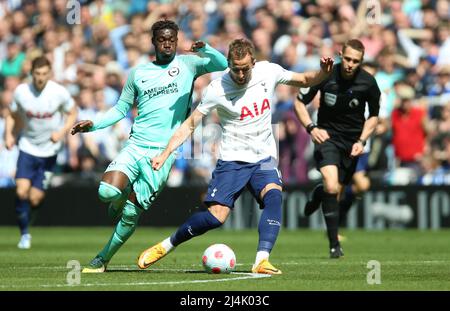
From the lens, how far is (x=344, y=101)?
615 inches

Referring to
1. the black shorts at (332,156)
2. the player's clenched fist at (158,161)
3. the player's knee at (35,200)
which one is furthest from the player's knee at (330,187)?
the player's knee at (35,200)

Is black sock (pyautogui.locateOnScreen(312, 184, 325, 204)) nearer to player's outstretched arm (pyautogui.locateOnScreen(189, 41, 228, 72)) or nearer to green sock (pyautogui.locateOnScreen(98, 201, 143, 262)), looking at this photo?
player's outstretched arm (pyautogui.locateOnScreen(189, 41, 228, 72))

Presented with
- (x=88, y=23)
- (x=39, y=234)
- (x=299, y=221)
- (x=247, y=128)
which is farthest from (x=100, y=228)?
(x=247, y=128)

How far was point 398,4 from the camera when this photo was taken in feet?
80.3

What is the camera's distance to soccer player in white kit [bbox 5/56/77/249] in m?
18.8

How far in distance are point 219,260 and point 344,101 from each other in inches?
174

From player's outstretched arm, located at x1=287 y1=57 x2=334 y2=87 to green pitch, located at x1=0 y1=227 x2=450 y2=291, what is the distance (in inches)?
78.5

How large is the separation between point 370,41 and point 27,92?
8036 millimetres

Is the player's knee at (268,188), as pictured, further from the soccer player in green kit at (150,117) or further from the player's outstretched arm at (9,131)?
the player's outstretched arm at (9,131)

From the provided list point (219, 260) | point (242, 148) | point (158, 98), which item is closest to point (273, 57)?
point (158, 98)

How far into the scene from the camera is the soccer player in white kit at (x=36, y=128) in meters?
18.8

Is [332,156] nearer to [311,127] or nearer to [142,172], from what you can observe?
[311,127]
